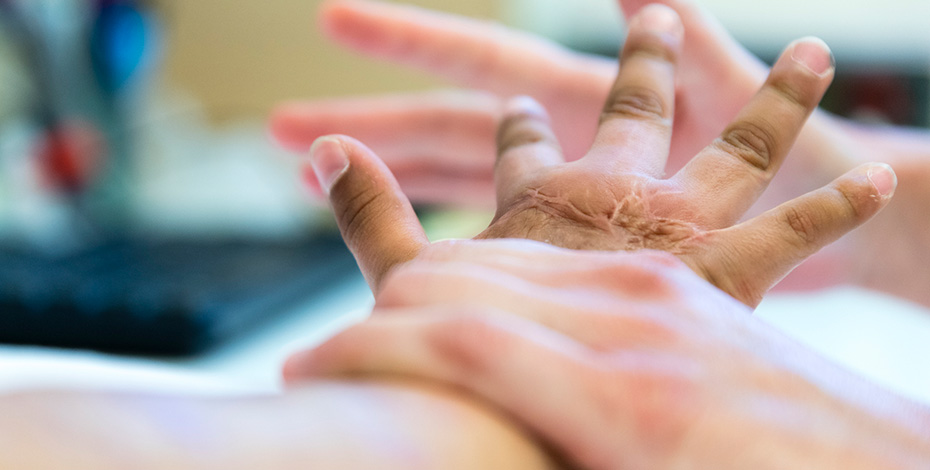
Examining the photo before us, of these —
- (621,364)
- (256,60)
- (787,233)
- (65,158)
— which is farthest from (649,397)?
(256,60)

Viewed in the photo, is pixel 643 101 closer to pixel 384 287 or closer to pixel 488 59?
pixel 384 287

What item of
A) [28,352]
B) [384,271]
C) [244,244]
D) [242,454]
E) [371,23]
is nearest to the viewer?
[242,454]

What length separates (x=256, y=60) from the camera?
4.51 ft

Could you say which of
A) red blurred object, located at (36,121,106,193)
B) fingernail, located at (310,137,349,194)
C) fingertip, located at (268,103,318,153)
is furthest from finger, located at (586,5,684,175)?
red blurred object, located at (36,121,106,193)

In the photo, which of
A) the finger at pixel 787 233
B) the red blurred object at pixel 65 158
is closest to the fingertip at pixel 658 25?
the finger at pixel 787 233

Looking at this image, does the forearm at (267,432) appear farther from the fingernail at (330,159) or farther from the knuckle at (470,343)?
the fingernail at (330,159)

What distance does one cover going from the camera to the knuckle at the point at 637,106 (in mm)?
364

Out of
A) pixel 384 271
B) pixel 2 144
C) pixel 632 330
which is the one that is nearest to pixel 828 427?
pixel 632 330

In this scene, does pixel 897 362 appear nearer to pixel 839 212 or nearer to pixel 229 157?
pixel 839 212

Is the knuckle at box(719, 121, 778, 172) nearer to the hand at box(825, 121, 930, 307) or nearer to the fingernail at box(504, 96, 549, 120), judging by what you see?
the fingernail at box(504, 96, 549, 120)

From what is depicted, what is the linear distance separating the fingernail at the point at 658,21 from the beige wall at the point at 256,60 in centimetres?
85

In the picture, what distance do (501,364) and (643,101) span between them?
0.19 metres

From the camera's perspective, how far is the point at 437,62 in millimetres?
645

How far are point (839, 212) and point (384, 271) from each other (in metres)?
0.19
